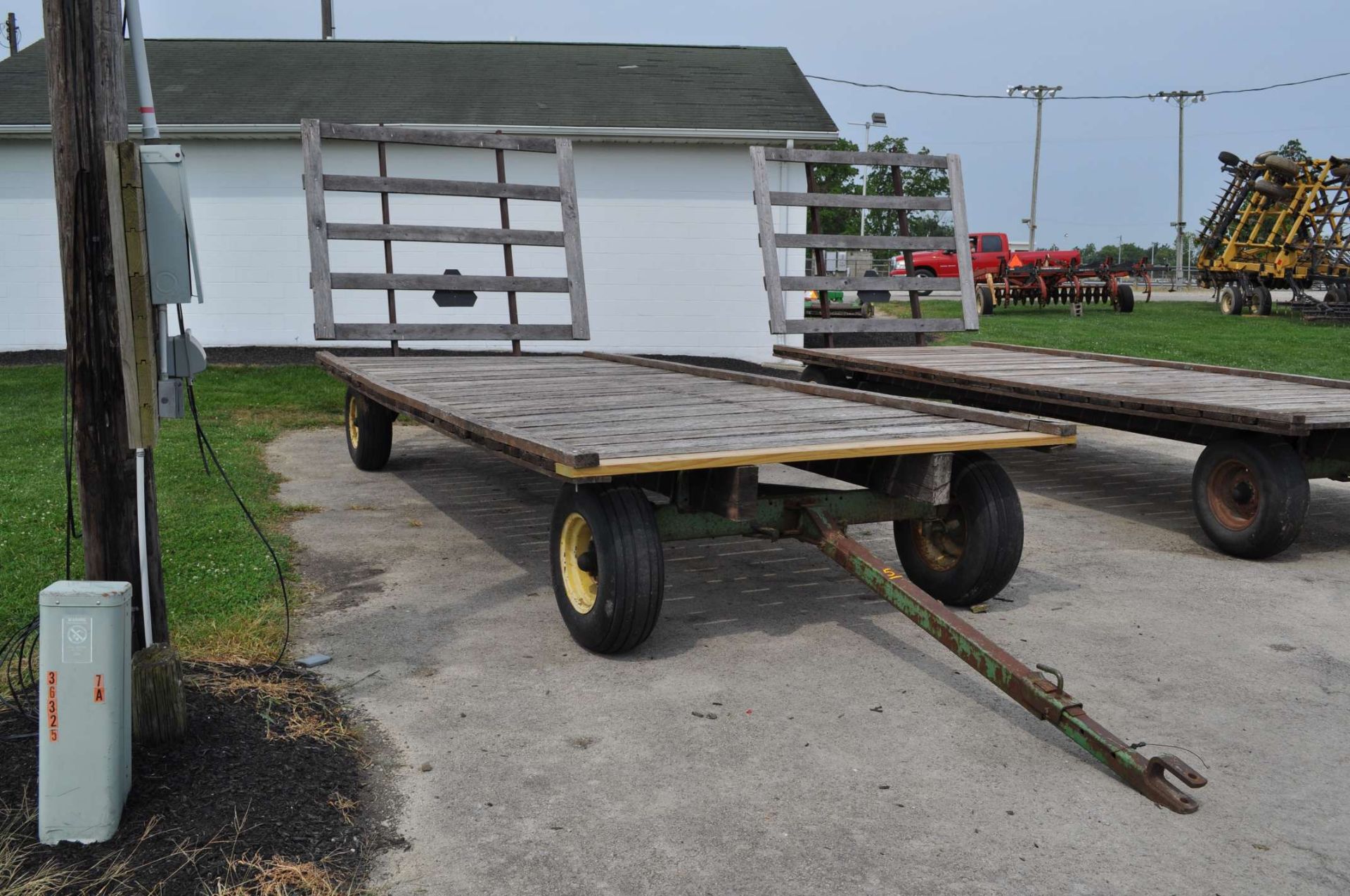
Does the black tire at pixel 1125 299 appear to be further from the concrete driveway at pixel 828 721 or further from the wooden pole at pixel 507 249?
the concrete driveway at pixel 828 721

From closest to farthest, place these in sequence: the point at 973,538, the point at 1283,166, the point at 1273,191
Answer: the point at 973,538, the point at 1283,166, the point at 1273,191

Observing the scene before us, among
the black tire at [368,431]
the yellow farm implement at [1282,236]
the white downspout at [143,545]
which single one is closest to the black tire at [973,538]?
A: the white downspout at [143,545]

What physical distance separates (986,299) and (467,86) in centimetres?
1290

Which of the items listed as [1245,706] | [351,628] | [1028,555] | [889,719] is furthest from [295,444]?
[1245,706]

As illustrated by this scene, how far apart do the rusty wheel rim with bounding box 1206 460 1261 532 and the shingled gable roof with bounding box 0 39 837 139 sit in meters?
10.9

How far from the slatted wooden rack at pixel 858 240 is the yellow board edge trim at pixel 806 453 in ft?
17.3

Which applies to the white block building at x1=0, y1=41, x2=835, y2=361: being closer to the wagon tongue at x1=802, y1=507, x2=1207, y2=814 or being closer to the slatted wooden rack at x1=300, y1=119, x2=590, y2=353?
the slatted wooden rack at x1=300, y1=119, x2=590, y2=353

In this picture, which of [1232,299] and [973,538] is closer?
[973,538]

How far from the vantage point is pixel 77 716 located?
308cm

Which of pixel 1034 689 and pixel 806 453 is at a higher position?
pixel 806 453

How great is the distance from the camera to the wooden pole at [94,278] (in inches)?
133

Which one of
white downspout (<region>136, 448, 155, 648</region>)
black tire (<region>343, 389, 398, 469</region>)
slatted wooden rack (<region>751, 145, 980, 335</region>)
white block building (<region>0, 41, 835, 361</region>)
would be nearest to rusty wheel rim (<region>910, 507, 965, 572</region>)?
white downspout (<region>136, 448, 155, 648</region>)

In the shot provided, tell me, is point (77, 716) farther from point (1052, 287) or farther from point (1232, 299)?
point (1232, 299)

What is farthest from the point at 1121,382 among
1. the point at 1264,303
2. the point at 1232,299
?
the point at 1232,299
